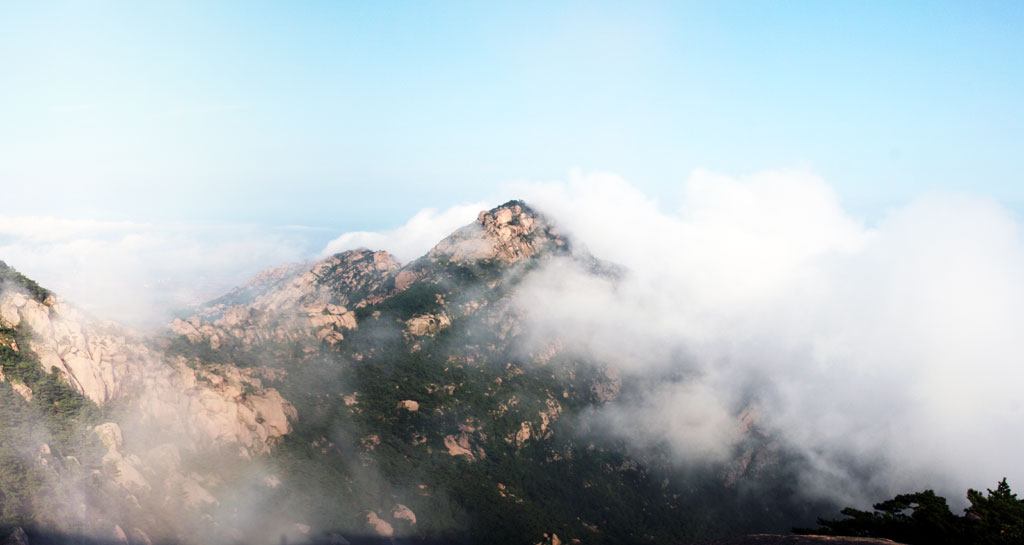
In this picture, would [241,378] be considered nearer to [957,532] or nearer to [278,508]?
[278,508]

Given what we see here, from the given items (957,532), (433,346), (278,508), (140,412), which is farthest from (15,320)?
(957,532)

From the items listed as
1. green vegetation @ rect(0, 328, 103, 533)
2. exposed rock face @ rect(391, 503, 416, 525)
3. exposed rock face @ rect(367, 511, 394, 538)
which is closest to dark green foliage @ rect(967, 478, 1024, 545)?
exposed rock face @ rect(367, 511, 394, 538)

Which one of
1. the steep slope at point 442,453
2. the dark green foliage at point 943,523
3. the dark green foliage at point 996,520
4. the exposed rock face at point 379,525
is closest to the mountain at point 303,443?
the exposed rock face at point 379,525

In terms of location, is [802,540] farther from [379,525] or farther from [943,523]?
[379,525]

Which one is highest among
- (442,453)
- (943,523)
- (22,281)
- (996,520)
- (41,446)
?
(996,520)

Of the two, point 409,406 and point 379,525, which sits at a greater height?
point 409,406

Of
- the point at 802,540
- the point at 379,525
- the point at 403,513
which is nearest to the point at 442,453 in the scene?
the point at 403,513

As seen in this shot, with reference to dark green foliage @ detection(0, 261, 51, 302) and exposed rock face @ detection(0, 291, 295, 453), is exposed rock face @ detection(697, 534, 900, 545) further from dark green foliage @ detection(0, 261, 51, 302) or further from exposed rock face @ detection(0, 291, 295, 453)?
dark green foliage @ detection(0, 261, 51, 302)
